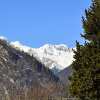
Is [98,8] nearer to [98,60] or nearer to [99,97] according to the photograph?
[98,60]

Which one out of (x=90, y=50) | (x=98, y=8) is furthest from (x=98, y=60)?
(x=98, y=8)

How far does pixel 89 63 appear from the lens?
114ft

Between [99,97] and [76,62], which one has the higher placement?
[76,62]

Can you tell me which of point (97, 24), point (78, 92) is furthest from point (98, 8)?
point (78, 92)

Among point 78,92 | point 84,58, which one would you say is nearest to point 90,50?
point 84,58

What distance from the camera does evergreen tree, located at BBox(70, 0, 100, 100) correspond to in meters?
34.5

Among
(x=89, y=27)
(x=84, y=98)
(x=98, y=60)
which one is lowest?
(x=84, y=98)

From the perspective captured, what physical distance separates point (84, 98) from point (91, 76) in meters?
1.83

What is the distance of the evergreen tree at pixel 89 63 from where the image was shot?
34.5 metres

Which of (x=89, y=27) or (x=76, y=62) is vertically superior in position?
(x=89, y=27)

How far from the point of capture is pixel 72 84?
35.8 metres

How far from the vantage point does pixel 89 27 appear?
36.1 meters

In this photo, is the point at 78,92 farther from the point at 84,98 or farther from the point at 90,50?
the point at 90,50

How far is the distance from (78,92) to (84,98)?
0.62 meters
